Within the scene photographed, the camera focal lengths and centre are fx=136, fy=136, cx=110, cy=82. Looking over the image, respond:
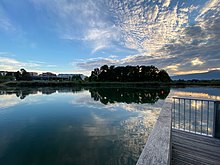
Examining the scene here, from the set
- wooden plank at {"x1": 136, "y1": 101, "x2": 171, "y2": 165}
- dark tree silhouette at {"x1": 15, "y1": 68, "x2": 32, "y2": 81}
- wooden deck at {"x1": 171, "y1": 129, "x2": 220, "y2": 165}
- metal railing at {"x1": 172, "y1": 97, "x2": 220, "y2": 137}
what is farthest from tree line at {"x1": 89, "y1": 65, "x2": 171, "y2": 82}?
wooden plank at {"x1": 136, "y1": 101, "x2": 171, "y2": 165}

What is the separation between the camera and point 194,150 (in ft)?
7.50

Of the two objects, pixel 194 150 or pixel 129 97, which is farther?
pixel 129 97

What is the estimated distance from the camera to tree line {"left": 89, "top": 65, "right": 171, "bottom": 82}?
→ 4572cm

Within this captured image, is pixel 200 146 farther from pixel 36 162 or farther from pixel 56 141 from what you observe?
pixel 56 141

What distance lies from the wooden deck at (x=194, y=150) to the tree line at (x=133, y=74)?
4357 cm

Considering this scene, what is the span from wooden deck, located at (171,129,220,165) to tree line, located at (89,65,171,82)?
143 feet

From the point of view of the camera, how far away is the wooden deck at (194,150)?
1.98m

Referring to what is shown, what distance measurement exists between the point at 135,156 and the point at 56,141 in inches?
103

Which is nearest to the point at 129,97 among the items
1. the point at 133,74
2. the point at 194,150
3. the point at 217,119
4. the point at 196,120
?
the point at 196,120

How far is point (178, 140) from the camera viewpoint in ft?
8.86

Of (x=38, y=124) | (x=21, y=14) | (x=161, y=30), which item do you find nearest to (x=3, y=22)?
(x=21, y=14)

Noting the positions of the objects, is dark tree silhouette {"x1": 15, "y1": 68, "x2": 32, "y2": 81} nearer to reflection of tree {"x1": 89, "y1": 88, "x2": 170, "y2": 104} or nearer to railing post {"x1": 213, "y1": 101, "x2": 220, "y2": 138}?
reflection of tree {"x1": 89, "y1": 88, "x2": 170, "y2": 104}

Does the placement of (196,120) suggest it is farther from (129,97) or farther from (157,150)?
(129,97)

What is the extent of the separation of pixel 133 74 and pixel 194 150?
44593mm
